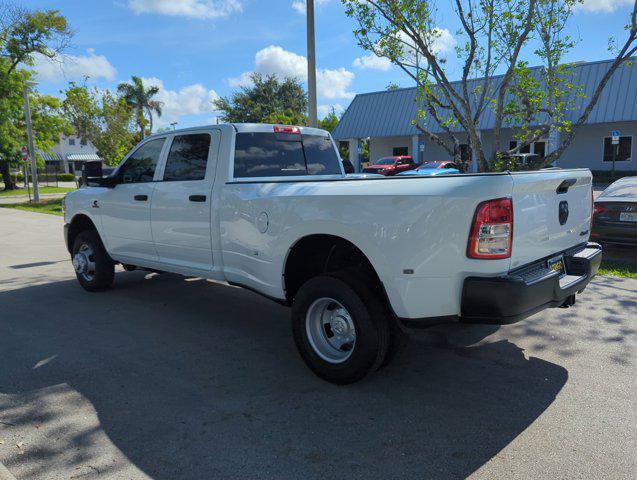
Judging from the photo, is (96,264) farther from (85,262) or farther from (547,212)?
(547,212)

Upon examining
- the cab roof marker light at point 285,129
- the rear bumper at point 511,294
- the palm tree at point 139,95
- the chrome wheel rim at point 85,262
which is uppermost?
the palm tree at point 139,95

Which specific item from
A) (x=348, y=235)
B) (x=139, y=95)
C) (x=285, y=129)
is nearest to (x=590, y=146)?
(x=285, y=129)

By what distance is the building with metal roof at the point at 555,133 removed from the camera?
87.2 ft

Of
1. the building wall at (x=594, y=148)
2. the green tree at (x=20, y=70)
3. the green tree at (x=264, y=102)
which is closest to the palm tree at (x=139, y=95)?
the green tree at (x=264, y=102)

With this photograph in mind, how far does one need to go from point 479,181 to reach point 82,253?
551 cm

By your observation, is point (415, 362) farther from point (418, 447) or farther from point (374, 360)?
point (418, 447)

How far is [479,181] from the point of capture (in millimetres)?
3129

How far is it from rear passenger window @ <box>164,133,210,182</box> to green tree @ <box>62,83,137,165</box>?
83.7ft

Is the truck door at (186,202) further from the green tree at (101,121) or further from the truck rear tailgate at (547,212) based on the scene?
the green tree at (101,121)

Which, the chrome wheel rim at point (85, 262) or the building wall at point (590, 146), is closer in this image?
the chrome wheel rim at point (85, 262)

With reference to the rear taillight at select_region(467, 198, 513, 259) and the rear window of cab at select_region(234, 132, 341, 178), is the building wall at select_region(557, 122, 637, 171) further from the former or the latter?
the rear taillight at select_region(467, 198, 513, 259)

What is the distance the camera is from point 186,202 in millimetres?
5098

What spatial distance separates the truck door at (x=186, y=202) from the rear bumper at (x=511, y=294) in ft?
8.59

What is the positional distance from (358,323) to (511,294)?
1047mm
